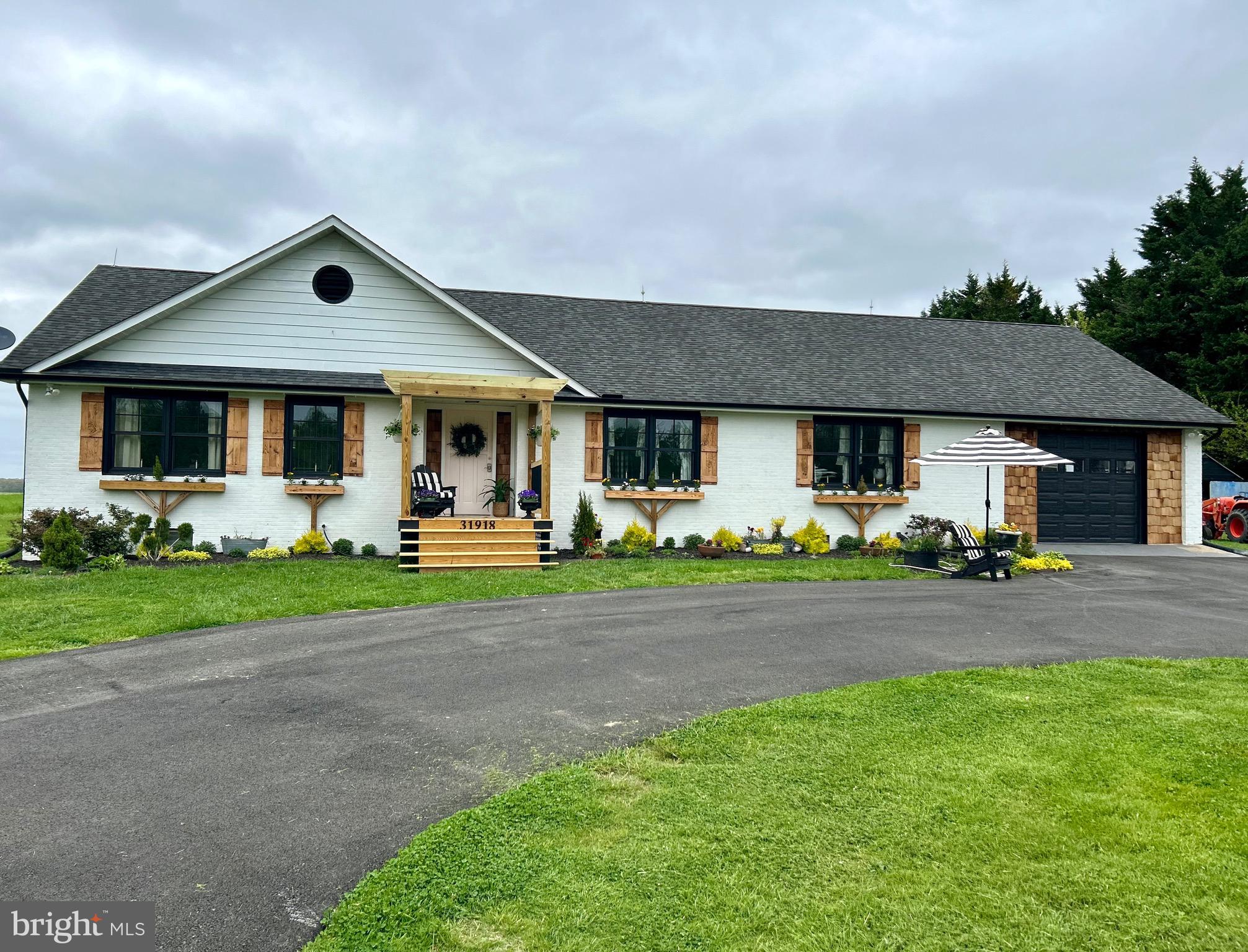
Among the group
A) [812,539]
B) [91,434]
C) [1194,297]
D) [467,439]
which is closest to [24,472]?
[91,434]

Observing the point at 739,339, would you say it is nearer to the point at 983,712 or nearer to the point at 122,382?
the point at 122,382

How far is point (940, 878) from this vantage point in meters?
2.88

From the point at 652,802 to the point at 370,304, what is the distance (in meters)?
12.9

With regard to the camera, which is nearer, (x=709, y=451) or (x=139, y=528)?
(x=139, y=528)

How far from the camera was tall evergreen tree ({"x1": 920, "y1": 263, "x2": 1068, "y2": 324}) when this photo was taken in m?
41.2

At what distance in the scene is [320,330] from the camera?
555 inches

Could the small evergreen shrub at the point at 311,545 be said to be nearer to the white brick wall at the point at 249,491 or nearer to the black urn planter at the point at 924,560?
the white brick wall at the point at 249,491

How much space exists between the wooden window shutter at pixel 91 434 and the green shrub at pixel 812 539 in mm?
13322

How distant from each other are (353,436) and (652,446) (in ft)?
19.6

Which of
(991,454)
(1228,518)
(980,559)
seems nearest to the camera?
(980,559)

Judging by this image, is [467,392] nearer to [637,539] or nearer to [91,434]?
[637,539]

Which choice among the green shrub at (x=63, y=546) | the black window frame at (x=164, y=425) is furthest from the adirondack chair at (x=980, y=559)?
the green shrub at (x=63, y=546)

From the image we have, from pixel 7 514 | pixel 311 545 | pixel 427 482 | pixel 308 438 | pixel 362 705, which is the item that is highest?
pixel 308 438

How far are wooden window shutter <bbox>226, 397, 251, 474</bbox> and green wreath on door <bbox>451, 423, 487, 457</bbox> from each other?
3866 mm
